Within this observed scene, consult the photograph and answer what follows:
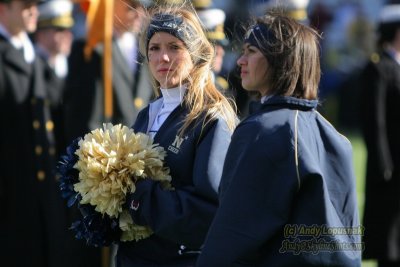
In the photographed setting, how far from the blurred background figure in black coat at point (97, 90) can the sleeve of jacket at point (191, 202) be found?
3393 millimetres

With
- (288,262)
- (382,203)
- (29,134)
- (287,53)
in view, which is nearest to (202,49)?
(287,53)

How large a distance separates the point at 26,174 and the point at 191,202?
143 inches

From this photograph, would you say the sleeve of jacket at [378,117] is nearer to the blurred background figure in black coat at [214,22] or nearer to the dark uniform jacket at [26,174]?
the blurred background figure in black coat at [214,22]

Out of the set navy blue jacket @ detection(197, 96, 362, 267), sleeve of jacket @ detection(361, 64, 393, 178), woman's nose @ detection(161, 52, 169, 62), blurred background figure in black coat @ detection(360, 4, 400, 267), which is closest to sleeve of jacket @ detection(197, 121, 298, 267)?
navy blue jacket @ detection(197, 96, 362, 267)

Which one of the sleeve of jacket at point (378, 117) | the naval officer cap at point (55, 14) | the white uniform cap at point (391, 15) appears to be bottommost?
the sleeve of jacket at point (378, 117)

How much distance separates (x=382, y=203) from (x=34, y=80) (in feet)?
9.21

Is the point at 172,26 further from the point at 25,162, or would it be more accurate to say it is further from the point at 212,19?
the point at 25,162

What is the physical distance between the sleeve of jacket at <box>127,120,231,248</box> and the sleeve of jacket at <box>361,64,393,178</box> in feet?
13.3

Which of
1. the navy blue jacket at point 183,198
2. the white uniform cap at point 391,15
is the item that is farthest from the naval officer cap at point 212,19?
the navy blue jacket at point 183,198

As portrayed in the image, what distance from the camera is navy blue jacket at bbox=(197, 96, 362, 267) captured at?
3408mm

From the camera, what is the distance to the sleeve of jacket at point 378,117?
8031mm

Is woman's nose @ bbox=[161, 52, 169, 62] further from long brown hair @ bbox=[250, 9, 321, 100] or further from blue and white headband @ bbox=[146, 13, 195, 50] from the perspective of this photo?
long brown hair @ bbox=[250, 9, 321, 100]

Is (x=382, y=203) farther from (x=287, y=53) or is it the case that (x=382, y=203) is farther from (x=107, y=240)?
(x=287, y=53)

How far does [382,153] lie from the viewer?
26.4 ft
